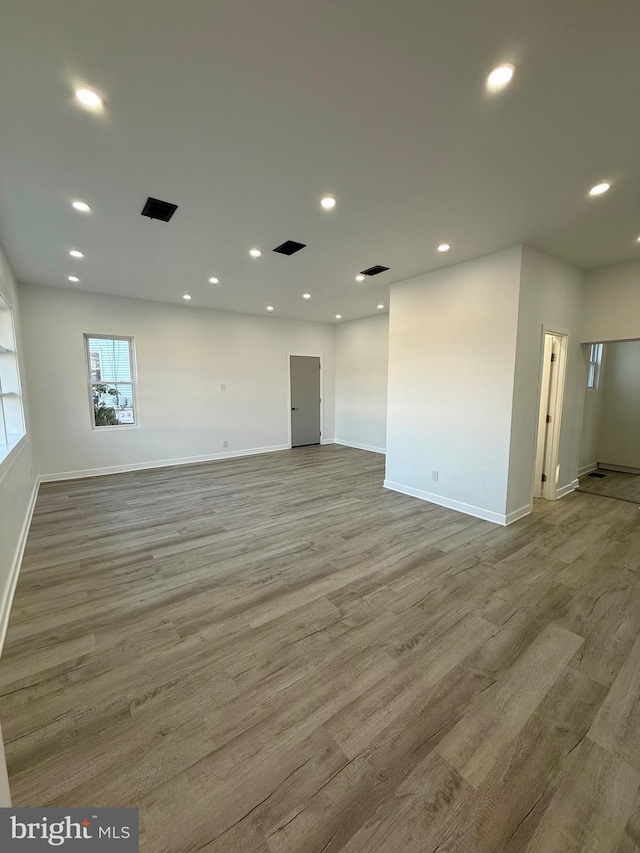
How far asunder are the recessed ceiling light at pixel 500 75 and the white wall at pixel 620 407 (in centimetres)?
579

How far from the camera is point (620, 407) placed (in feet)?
18.8

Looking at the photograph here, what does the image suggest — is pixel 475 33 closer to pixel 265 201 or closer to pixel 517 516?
pixel 265 201

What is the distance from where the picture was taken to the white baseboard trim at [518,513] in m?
3.63

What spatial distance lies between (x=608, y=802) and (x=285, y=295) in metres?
5.73

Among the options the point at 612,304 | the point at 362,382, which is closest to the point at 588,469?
the point at 612,304

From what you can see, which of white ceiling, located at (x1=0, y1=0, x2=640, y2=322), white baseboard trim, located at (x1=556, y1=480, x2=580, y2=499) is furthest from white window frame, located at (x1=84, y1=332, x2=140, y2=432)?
white baseboard trim, located at (x1=556, y1=480, x2=580, y2=499)

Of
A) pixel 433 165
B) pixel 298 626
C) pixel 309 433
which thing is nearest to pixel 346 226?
pixel 433 165

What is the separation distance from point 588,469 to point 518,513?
3089 millimetres

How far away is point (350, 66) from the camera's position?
4.93 feet

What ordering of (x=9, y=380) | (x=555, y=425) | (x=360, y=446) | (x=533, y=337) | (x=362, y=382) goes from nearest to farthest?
1. (x=533, y=337)
2. (x=9, y=380)
3. (x=555, y=425)
4. (x=362, y=382)
5. (x=360, y=446)

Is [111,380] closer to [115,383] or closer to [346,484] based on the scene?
[115,383]

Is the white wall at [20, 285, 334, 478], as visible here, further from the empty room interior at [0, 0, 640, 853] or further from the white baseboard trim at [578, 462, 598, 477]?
the white baseboard trim at [578, 462, 598, 477]

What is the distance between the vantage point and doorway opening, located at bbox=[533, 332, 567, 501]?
168 inches

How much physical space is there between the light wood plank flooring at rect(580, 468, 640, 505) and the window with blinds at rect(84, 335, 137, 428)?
7354mm
